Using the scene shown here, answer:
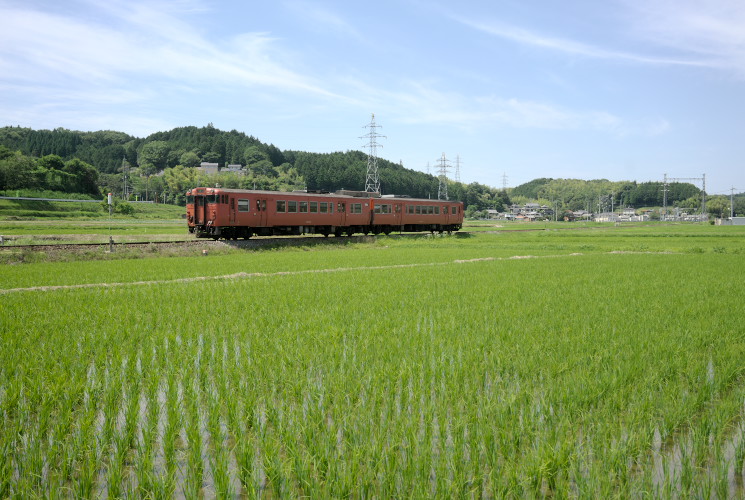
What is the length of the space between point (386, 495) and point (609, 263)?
20500mm

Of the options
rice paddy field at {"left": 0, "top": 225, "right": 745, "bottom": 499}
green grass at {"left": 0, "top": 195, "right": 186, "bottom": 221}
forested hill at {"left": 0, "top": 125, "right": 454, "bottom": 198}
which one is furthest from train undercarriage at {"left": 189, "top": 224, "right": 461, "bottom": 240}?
forested hill at {"left": 0, "top": 125, "right": 454, "bottom": 198}

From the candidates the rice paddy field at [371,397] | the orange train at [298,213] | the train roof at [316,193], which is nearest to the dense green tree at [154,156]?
Result: the orange train at [298,213]

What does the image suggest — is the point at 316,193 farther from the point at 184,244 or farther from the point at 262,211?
the point at 184,244

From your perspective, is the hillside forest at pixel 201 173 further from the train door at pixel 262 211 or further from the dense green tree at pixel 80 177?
the train door at pixel 262 211

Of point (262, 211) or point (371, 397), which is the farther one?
point (262, 211)

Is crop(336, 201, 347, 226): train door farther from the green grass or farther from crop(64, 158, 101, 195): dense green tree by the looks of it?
crop(64, 158, 101, 195): dense green tree

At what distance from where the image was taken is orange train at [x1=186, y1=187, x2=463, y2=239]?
27688 mm

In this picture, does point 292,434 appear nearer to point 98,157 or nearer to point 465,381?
point 465,381

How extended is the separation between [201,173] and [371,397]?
406 ft

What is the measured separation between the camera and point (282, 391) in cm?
570

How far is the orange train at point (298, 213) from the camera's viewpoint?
27688 mm

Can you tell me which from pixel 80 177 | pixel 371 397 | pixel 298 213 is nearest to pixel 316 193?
pixel 298 213

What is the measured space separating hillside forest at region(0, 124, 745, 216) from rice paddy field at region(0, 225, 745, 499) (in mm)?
66692

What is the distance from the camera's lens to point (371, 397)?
544 centimetres
